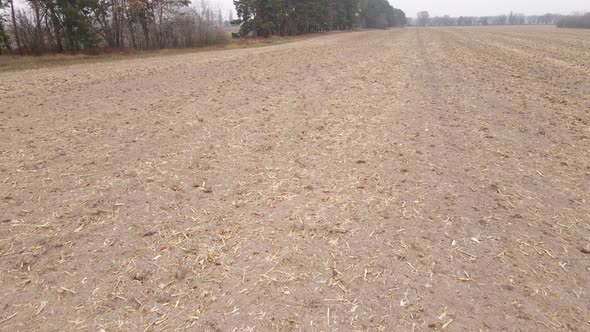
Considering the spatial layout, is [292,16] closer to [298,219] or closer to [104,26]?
[104,26]

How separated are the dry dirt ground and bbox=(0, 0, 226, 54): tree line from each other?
2322 centimetres

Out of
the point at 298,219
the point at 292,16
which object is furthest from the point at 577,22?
the point at 298,219

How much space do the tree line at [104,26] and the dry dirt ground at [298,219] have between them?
76.2 feet

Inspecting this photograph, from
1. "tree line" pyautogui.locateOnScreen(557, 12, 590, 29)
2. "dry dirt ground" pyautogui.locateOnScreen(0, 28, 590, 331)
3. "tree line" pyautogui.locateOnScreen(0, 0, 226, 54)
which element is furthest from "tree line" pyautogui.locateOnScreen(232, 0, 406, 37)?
"tree line" pyautogui.locateOnScreen(557, 12, 590, 29)

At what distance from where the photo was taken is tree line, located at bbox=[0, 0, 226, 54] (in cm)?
2566

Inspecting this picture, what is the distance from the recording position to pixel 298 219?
393 cm

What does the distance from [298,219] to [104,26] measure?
36.9m

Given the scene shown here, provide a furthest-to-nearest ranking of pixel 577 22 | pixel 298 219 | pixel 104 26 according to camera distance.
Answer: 1. pixel 577 22
2. pixel 104 26
3. pixel 298 219

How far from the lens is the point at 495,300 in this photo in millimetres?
2768

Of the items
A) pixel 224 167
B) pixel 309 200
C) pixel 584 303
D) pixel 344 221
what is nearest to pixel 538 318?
pixel 584 303

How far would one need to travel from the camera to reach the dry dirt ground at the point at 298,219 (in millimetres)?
2738

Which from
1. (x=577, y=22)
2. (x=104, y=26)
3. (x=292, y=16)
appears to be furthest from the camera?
(x=577, y=22)

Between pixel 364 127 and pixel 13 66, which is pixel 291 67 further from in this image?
pixel 13 66

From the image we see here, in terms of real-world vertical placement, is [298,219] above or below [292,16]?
below
